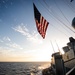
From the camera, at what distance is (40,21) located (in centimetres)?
1190

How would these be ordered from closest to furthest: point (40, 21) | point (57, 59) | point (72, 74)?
point (72, 74), point (57, 59), point (40, 21)

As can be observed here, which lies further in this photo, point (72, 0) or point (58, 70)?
point (72, 0)

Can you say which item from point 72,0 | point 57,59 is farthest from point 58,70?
point 72,0

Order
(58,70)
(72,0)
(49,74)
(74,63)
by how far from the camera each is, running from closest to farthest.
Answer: (58,70) < (74,63) < (72,0) < (49,74)

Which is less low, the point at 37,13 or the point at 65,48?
Result: the point at 37,13

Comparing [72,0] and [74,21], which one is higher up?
[72,0]

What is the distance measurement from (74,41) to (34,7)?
674cm

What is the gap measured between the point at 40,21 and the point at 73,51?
18.3 feet

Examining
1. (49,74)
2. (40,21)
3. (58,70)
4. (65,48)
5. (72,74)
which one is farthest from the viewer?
(65,48)

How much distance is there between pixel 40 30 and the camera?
1193 centimetres

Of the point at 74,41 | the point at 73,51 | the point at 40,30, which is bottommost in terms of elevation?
the point at 73,51

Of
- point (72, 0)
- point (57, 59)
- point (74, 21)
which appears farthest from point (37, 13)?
point (74, 21)

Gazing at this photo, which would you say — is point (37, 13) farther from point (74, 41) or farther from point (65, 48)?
point (65, 48)

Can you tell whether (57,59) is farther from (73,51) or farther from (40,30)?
(73,51)
